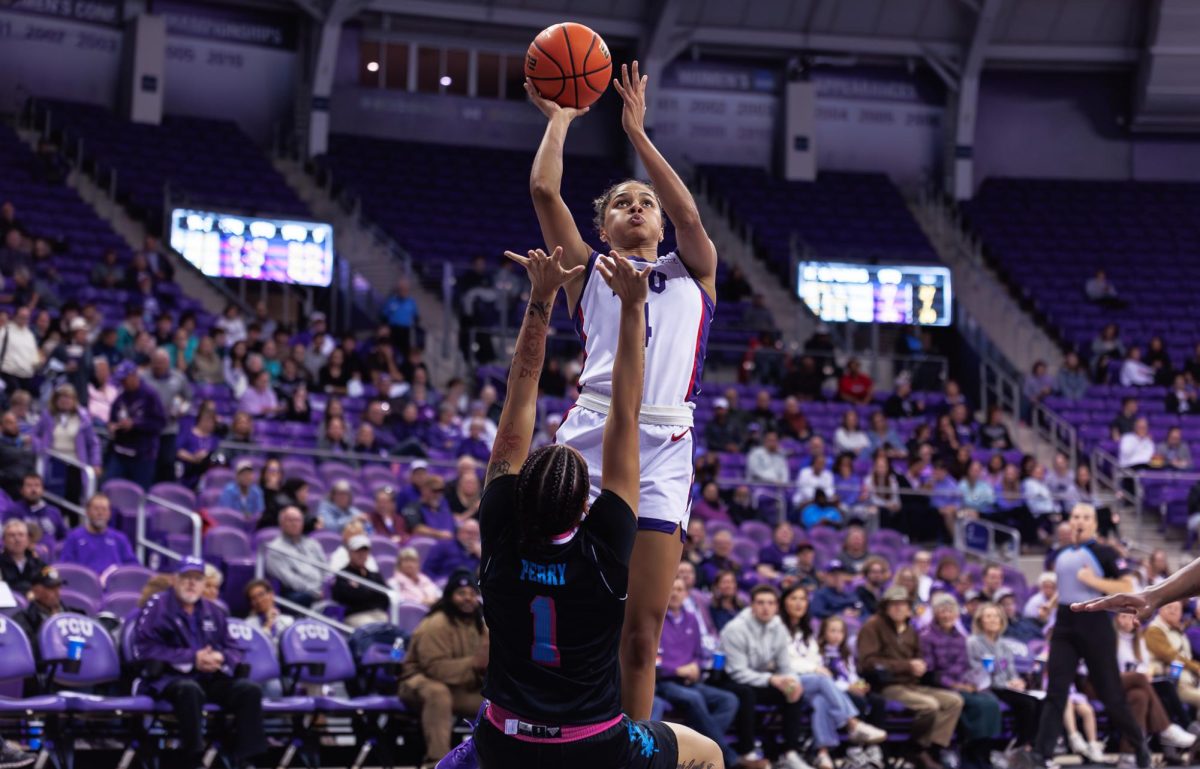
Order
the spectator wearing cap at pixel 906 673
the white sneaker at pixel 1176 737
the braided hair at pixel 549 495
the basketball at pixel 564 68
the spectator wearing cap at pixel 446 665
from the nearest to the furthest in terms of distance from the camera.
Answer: the braided hair at pixel 549 495 → the basketball at pixel 564 68 → the spectator wearing cap at pixel 446 665 → the spectator wearing cap at pixel 906 673 → the white sneaker at pixel 1176 737

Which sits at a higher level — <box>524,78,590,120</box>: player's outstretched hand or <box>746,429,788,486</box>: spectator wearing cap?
<box>524,78,590,120</box>: player's outstretched hand

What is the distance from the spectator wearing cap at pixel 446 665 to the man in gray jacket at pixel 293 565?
198cm

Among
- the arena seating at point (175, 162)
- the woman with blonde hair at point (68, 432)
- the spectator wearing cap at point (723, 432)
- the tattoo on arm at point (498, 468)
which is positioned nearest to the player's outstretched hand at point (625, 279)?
the tattoo on arm at point (498, 468)

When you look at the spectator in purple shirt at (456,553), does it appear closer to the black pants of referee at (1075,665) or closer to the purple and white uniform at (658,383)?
the black pants of referee at (1075,665)

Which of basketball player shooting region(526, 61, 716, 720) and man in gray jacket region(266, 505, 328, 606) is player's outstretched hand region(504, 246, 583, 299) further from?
man in gray jacket region(266, 505, 328, 606)

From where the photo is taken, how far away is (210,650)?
388 inches

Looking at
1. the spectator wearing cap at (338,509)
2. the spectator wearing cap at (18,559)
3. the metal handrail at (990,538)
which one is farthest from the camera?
the metal handrail at (990,538)

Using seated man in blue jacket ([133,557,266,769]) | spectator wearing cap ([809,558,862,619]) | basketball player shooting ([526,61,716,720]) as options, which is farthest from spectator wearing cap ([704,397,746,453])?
basketball player shooting ([526,61,716,720])

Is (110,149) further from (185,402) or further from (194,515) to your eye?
(194,515)

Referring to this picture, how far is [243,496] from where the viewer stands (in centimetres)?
1345

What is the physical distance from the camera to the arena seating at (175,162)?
22625mm

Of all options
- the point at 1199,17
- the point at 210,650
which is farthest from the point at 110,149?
the point at 1199,17

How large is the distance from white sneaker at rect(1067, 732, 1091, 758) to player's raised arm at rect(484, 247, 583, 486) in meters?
9.37

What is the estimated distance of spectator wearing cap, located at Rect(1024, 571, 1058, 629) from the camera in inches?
572
